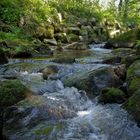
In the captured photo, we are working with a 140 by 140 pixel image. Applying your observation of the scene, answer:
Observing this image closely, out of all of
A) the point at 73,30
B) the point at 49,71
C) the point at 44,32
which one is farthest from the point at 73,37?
the point at 49,71

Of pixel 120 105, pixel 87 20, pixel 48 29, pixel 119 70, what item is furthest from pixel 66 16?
pixel 120 105

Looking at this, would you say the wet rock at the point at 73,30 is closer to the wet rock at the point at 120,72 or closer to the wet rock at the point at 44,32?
the wet rock at the point at 44,32

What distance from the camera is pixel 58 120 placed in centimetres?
609

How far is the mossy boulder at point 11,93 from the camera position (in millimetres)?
6477

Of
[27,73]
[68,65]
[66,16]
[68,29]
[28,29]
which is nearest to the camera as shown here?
[27,73]

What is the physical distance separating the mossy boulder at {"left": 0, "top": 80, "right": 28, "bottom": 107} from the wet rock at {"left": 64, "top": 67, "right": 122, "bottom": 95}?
198 centimetres

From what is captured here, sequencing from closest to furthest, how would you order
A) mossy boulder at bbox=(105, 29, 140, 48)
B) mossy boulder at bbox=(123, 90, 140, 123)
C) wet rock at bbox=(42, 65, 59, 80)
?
mossy boulder at bbox=(123, 90, 140, 123), wet rock at bbox=(42, 65, 59, 80), mossy boulder at bbox=(105, 29, 140, 48)

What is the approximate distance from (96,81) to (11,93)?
2.71m

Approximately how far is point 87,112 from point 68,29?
1532cm

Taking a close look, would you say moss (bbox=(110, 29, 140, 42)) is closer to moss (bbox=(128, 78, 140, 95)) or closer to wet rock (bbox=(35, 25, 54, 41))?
wet rock (bbox=(35, 25, 54, 41))

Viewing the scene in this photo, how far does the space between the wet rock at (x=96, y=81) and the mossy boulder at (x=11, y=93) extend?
1.98 meters

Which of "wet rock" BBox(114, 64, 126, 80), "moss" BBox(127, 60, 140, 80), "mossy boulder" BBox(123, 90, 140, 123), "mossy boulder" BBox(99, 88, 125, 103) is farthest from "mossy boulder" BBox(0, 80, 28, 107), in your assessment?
"wet rock" BBox(114, 64, 126, 80)

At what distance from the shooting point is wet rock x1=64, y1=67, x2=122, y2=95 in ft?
27.2

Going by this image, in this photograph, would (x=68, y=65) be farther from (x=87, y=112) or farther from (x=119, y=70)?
(x=87, y=112)
